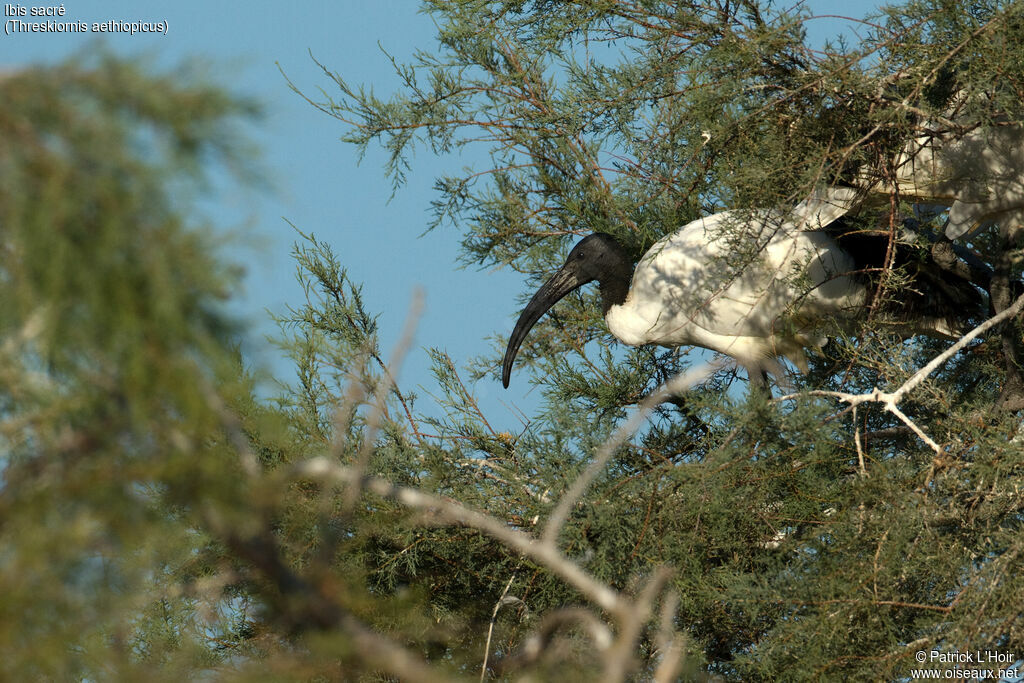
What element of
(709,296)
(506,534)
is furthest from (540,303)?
(506,534)

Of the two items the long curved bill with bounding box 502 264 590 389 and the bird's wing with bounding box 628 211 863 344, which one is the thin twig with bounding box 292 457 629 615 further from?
the long curved bill with bounding box 502 264 590 389

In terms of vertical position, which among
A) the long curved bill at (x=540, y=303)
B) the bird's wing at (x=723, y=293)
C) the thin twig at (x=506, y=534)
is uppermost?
the long curved bill at (x=540, y=303)

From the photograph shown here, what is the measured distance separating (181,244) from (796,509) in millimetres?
1923

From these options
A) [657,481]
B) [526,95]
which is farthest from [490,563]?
[526,95]

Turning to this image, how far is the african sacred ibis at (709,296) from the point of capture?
357 cm

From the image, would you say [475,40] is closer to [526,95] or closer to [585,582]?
[526,95]

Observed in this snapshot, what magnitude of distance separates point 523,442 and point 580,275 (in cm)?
122

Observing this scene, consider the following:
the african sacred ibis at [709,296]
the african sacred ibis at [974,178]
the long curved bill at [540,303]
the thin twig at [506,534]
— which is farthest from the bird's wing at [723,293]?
the thin twig at [506,534]

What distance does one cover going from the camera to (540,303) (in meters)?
4.21

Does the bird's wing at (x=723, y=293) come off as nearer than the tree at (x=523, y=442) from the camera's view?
No

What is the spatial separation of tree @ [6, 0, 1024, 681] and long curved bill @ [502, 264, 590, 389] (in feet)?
0.41

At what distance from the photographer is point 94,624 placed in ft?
3.10

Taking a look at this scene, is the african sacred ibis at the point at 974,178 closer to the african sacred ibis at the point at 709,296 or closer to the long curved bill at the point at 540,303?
the african sacred ibis at the point at 709,296

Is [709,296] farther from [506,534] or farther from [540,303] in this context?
[506,534]
